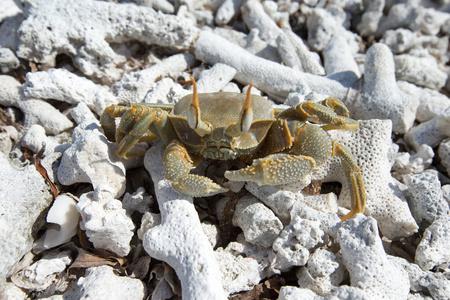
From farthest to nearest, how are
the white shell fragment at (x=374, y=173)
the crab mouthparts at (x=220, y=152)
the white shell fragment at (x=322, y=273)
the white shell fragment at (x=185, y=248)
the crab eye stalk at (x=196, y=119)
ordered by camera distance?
the white shell fragment at (x=374, y=173) < the crab mouthparts at (x=220, y=152) < the crab eye stalk at (x=196, y=119) < the white shell fragment at (x=322, y=273) < the white shell fragment at (x=185, y=248)

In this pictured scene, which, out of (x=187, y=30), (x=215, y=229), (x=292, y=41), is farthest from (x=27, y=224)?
(x=292, y=41)

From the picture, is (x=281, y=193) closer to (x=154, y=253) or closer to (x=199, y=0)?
(x=154, y=253)

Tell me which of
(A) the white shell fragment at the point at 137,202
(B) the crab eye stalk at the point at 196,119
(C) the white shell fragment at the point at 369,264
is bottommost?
(A) the white shell fragment at the point at 137,202

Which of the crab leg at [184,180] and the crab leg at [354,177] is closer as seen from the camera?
the crab leg at [184,180]

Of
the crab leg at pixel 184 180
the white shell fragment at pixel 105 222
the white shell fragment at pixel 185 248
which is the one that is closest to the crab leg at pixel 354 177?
the crab leg at pixel 184 180

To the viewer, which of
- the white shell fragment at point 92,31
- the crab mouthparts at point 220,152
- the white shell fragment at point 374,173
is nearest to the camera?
the crab mouthparts at point 220,152

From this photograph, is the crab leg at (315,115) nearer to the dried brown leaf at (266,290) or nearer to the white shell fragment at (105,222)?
the dried brown leaf at (266,290)

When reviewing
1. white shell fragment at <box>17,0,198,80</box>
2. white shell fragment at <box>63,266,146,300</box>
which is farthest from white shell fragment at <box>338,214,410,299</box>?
white shell fragment at <box>17,0,198,80</box>

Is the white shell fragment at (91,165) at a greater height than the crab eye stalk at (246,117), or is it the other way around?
the crab eye stalk at (246,117)
